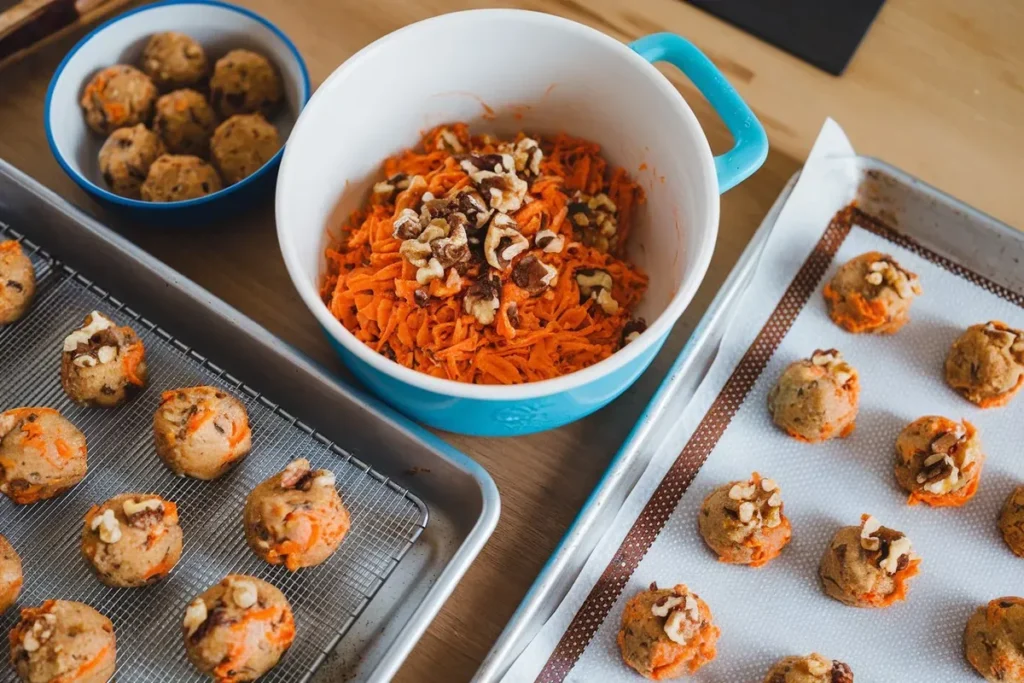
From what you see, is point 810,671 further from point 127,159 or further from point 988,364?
point 127,159

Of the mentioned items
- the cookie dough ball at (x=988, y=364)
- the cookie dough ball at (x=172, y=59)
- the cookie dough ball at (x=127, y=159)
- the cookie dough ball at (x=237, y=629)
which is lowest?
the cookie dough ball at (x=237, y=629)

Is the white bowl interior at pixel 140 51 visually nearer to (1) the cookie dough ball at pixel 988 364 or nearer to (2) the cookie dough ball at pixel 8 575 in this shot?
(2) the cookie dough ball at pixel 8 575

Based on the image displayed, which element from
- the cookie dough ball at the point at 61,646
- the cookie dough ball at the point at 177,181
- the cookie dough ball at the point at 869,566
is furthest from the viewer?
the cookie dough ball at the point at 177,181

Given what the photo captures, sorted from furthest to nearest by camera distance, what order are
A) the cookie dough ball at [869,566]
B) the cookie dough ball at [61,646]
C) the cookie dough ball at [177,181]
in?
the cookie dough ball at [177,181], the cookie dough ball at [869,566], the cookie dough ball at [61,646]

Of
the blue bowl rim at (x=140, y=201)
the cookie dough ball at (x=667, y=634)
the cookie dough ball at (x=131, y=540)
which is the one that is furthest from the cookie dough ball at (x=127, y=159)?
the cookie dough ball at (x=667, y=634)

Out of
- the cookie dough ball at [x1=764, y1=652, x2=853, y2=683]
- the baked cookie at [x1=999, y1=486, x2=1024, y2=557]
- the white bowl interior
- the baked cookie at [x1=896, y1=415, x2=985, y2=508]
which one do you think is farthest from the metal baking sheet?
the baked cookie at [x1=999, y1=486, x2=1024, y2=557]

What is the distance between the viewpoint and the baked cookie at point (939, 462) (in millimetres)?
952

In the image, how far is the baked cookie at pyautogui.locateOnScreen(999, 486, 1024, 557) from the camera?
0.96 metres

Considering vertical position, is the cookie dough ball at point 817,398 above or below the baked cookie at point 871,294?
below

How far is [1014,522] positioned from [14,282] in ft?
3.82

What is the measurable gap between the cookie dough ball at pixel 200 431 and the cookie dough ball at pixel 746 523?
0.52 metres

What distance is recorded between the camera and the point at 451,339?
35.0 inches

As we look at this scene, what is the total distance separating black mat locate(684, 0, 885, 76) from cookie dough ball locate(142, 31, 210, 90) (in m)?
0.73

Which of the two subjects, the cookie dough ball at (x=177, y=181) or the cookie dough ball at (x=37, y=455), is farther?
the cookie dough ball at (x=177, y=181)
